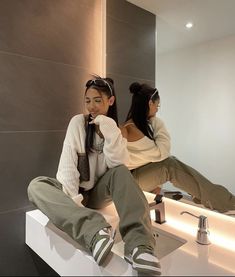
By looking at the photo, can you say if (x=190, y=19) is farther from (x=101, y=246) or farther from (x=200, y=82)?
(x=101, y=246)

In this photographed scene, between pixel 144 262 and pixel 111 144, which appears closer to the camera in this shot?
pixel 144 262

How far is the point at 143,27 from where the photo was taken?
56.1 inches

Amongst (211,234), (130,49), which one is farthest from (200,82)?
(211,234)

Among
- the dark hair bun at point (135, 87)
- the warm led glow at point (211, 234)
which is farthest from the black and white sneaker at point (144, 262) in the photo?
the dark hair bun at point (135, 87)

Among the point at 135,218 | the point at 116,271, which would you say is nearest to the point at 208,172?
the point at 135,218

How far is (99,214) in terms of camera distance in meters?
0.88

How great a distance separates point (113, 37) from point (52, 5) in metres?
0.40

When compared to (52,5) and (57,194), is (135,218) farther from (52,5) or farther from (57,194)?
(52,5)

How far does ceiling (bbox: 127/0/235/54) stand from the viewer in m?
1.08

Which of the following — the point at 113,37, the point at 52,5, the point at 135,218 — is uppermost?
the point at 52,5

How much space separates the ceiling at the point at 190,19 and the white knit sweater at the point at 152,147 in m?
0.41

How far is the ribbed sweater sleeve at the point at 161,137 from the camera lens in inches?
51.2

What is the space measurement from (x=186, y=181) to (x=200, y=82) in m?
0.50

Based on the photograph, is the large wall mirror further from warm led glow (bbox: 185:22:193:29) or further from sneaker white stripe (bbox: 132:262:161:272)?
sneaker white stripe (bbox: 132:262:161:272)
